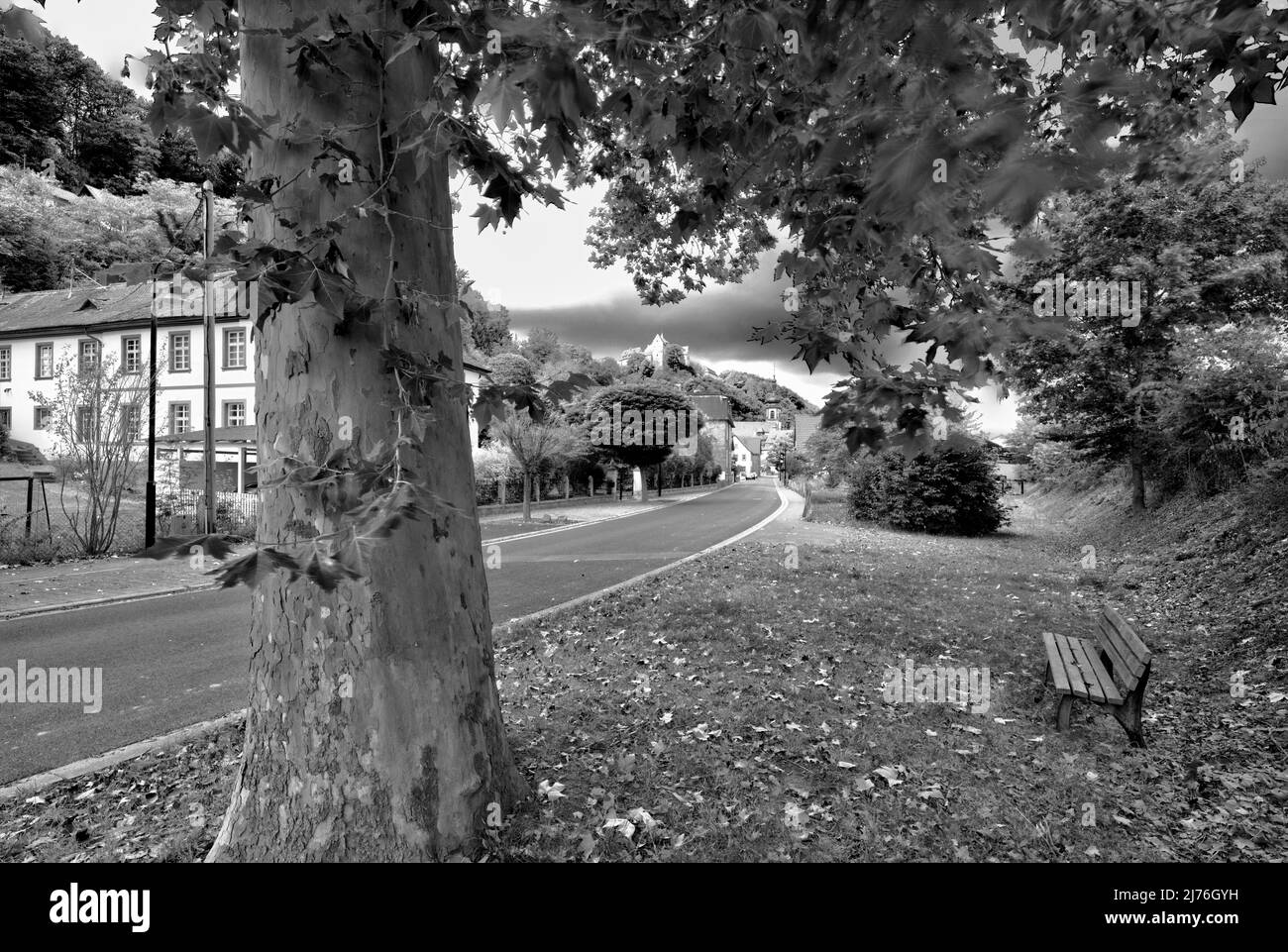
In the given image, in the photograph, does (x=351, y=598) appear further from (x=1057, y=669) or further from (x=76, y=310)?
(x=76, y=310)

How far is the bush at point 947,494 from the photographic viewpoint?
18594 mm

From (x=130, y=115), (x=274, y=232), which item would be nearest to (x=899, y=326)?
(x=274, y=232)

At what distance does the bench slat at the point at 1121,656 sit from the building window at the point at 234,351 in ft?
103

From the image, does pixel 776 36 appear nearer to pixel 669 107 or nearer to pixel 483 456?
pixel 669 107

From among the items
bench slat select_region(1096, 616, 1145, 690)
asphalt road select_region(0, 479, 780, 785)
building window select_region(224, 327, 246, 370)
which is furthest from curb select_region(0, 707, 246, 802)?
building window select_region(224, 327, 246, 370)

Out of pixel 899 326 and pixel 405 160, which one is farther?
pixel 899 326

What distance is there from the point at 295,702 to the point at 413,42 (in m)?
2.54

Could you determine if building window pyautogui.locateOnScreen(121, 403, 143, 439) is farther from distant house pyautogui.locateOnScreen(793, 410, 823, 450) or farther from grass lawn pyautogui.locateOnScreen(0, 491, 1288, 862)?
distant house pyautogui.locateOnScreen(793, 410, 823, 450)

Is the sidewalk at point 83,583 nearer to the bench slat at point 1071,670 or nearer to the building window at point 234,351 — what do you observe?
the bench slat at point 1071,670

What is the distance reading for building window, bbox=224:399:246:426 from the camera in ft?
91.4

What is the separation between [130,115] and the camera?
44281mm

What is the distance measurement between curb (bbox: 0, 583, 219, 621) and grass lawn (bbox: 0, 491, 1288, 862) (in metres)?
6.17

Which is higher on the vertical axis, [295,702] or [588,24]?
[588,24]
